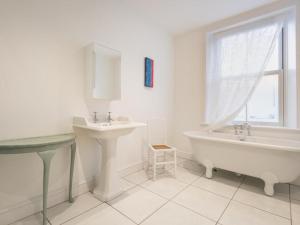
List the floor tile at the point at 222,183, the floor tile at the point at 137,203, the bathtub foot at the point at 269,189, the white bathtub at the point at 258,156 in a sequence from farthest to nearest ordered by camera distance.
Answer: the floor tile at the point at 222,183 → the bathtub foot at the point at 269,189 → the white bathtub at the point at 258,156 → the floor tile at the point at 137,203

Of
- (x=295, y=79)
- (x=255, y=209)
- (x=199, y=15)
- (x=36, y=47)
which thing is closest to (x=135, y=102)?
(x=36, y=47)

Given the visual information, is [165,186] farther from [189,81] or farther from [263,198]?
[189,81]

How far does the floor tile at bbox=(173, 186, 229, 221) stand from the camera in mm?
1480

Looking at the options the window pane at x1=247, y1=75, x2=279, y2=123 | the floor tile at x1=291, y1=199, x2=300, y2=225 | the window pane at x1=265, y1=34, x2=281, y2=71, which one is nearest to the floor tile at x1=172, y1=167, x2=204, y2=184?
the floor tile at x1=291, y1=199, x2=300, y2=225

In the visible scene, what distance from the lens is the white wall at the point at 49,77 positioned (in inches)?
51.1

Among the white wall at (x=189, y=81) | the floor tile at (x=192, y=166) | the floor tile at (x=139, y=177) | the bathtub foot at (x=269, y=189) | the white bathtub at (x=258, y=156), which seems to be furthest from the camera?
the white wall at (x=189, y=81)

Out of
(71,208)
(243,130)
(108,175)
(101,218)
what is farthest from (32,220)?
(243,130)

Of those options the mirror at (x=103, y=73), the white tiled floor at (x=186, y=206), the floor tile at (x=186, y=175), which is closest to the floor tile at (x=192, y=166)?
the floor tile at (x=186, y=175)

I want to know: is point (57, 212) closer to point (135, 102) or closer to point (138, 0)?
point (135, 102)

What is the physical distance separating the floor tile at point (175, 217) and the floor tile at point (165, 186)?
234 mm

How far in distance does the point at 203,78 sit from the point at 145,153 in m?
1.73

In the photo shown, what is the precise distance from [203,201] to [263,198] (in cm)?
70

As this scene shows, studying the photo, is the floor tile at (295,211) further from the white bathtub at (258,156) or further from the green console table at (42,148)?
the green console table at (42,148)

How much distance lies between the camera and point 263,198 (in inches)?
67.7
